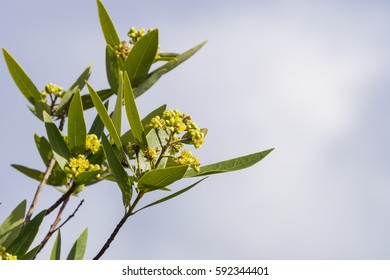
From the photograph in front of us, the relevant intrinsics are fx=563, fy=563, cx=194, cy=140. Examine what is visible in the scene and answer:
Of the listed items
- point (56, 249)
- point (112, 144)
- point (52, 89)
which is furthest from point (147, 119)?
→ point (56, 249)

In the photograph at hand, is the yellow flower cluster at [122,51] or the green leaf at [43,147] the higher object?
the yellow flower cluster at [122,51]

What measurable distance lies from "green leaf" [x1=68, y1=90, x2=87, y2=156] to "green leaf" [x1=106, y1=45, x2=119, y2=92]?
496mm

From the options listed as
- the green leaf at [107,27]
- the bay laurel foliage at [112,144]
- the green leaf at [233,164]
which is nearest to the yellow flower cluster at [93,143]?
the bay laurel foliage at [112,144]

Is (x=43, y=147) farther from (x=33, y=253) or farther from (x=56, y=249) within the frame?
(x=33, y=253)

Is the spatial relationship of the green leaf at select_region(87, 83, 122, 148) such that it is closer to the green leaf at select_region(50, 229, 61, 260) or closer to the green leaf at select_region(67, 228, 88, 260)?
the green leaf at select_region(50, 229, 61, 260)

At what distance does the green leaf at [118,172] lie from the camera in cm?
234

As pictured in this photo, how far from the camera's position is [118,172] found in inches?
94.0

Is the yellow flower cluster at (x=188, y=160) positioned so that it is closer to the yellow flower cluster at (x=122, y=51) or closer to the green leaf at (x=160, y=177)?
the green leaf at (x=160, y=177)

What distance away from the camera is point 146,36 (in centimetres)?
278

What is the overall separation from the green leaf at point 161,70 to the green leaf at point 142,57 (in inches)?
1.4

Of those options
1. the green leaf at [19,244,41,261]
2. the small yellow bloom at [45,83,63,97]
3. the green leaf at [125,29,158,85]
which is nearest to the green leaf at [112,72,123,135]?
the green leaf at [125,29,158,85]

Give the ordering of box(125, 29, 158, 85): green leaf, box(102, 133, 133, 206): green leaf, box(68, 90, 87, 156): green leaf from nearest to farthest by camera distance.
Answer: box(102, 133, 133, 206): green leaf, box(68, 90, 87, 156): green leaf, box(125, 29, 158, 85): green leaf

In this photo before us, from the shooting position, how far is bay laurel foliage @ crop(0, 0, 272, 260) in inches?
92.7
